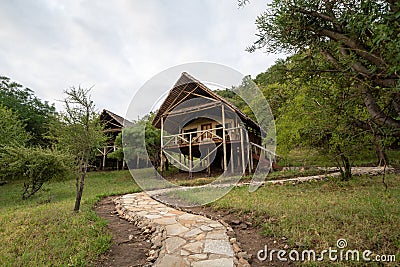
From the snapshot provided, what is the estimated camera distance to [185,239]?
343 centimetres

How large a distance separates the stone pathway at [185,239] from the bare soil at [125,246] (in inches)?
5.4

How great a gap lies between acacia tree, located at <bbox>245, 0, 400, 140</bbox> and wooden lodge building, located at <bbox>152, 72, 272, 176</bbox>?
7.29 meters

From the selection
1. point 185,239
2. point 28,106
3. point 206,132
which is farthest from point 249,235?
point 28,106

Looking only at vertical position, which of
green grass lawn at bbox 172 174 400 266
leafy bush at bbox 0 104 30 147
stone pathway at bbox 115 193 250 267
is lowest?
stone pathway at bbox 115 193 250 267

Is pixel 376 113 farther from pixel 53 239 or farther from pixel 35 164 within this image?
pixel 35 164

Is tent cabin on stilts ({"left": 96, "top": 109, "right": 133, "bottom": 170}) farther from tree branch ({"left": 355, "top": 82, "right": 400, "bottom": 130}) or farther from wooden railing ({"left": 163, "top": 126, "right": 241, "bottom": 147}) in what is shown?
tree branch ({"left": 355, "top": 82, "right": 400, "bottom": 130})

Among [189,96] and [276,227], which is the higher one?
[189,96]

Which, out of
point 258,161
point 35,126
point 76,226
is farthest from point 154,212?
point 35,126

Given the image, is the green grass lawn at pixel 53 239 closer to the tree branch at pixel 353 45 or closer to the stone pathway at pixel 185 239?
the stone pathway at pixel 185 239

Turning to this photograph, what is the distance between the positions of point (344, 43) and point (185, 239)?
10.8 ft

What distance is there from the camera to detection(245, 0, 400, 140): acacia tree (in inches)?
78.4

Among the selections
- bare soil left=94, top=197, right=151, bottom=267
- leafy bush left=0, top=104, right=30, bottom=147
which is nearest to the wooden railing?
bare soil left=94, top=197, right=151, bottom=267

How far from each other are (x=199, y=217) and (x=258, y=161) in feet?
31.7

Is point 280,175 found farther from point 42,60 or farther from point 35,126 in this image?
point 35,126
